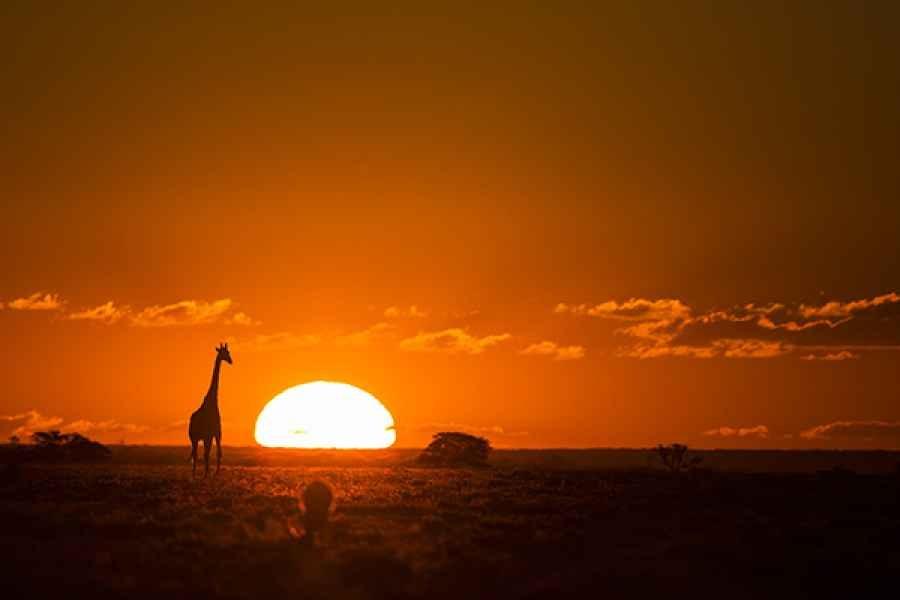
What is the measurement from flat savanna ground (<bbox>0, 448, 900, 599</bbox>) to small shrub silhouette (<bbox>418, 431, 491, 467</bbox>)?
88.1 feet

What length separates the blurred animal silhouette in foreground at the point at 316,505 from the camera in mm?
26578

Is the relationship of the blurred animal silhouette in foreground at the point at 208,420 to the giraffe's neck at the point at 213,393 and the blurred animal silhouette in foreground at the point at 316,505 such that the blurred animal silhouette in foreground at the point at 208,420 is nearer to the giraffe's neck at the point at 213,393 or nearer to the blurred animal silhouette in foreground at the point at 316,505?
the giraffe's neck at the point at 213,393

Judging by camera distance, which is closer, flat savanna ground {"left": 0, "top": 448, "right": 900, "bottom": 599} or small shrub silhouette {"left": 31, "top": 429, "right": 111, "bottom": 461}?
flat savanna ground {"left": 0, "top": 448, "right": 900, "bottom": 599}

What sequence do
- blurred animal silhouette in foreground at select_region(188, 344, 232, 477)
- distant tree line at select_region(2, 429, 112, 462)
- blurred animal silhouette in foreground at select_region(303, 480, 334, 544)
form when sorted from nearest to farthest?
blurred animal silhouette in foreground at select_region(303, 480, 334, 544) → blurred animal silhouette in foreground at select_region(188, 344, 232, 477) → distant tree line at select_region(2, 429, 112, 462)

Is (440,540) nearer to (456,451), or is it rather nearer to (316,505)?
(316,505)

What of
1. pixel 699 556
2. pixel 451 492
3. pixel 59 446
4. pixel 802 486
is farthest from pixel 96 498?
pixel 59 446

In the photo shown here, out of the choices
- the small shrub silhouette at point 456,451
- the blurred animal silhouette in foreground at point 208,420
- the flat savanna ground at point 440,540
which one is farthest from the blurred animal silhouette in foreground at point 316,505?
the small shrub silhouette at point 456,451

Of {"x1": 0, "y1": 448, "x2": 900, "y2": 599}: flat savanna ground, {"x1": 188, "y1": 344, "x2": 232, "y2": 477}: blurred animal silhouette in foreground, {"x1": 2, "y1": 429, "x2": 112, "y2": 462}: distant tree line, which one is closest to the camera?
{"x1": 0, "y1": 448, "x2": 900, "y2": 599}: flat savanna ground

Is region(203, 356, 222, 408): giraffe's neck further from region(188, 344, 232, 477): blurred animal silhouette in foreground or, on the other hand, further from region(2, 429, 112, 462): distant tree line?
region(2, 429, 112, 462): distant tree line

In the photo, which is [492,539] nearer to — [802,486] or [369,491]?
[369,491]

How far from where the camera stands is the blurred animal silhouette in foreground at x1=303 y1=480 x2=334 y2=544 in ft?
87.2

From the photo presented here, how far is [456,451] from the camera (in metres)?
71.2

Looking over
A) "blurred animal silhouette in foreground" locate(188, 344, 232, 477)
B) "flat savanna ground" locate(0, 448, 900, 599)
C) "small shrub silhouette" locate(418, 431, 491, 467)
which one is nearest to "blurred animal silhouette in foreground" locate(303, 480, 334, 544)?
"flat savanna ground" locate(0, 448, 900, 599)

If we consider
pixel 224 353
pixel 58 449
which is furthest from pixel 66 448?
pixel 224 353
